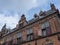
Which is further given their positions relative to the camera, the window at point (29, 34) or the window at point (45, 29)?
the window at point (29, 34)

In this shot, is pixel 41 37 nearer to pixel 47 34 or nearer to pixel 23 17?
pixel 47 34

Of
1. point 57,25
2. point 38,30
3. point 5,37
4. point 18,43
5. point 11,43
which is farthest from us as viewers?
point 5,37

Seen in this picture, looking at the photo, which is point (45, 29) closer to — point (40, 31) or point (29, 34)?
point (40, 31)

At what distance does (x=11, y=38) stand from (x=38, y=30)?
713 centimetres

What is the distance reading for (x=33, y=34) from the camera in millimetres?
18172

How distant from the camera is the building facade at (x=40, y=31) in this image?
51.0 feet

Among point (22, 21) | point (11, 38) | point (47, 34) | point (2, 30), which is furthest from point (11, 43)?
point (47, 34)

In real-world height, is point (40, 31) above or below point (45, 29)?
below

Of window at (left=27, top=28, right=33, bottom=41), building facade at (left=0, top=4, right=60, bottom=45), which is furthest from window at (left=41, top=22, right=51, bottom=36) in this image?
window at (left=27, top=28, right=33, bottom=41)

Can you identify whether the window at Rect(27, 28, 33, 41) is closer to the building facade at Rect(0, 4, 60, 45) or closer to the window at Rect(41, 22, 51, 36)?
the building facade at Rect(0, 4, 60, 45)

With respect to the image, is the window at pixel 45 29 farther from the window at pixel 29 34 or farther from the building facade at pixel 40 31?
the window at pixel 29 34

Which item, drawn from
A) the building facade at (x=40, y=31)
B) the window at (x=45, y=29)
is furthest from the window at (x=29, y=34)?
the window at (x=45, y=29)

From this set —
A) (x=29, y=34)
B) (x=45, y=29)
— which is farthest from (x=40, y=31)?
(x=29, y=34)

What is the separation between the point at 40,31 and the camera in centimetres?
1723
